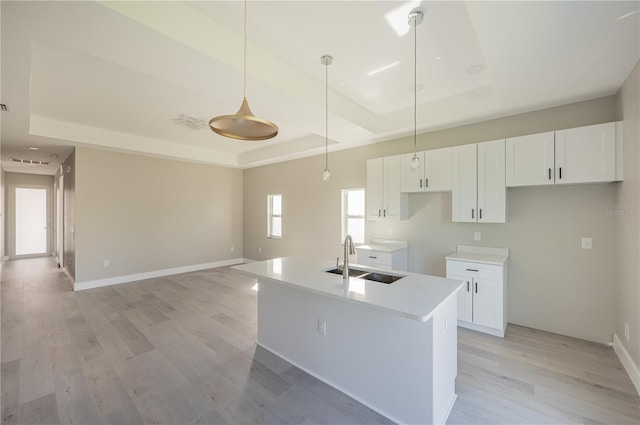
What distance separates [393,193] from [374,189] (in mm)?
333

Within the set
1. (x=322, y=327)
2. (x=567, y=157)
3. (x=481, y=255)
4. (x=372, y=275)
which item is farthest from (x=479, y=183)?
(x=322, y=327)

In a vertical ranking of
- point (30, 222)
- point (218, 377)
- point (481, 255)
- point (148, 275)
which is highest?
point (30, 222)

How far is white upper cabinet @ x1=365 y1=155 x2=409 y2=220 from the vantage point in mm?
4066

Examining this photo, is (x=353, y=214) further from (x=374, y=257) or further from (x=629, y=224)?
(x=629, y=224)

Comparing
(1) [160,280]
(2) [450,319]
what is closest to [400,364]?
(2) [450,319]

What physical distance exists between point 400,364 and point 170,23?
9.33 feet

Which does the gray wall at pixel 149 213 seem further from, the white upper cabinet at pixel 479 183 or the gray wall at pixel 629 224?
the gray wall at pixel 629 224

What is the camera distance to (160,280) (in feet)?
18.4

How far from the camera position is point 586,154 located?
2711 mm

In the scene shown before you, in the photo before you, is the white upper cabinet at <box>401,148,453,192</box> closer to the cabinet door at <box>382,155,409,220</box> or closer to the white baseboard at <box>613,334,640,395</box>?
the cabinet door at <box>382,155,409,220</box>

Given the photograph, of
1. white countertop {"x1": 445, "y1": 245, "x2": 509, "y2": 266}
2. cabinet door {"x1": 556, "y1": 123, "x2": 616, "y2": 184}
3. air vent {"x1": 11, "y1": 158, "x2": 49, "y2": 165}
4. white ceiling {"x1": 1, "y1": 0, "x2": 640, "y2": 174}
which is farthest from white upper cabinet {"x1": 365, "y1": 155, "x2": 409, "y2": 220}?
air vent {"x1": 11, "y1": 158, "x2": 49, "y2": 165}

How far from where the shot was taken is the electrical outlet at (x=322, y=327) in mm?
2320

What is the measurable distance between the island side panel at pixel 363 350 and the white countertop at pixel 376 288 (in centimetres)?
14

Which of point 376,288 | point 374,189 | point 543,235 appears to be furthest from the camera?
point 374,189
